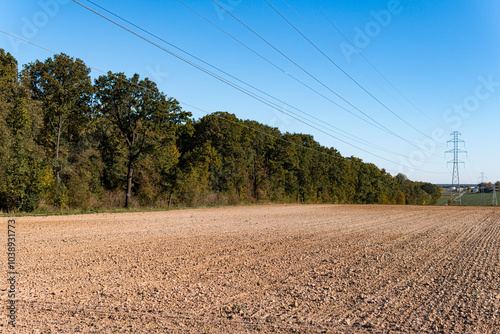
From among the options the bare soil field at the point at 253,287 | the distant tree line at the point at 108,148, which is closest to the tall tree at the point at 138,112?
the distant tree line at the point at 108,148

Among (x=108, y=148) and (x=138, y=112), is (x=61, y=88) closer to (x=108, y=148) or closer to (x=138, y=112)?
(x=138, y=112)

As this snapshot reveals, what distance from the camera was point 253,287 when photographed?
7.29 m

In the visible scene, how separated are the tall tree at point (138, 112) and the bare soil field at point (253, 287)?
2237 cm

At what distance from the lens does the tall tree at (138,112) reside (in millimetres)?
33906

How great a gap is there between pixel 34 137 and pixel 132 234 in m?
26.7

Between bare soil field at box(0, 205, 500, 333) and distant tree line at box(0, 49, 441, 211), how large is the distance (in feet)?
53.0

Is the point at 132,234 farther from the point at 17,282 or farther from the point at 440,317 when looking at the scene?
the point at 440,317

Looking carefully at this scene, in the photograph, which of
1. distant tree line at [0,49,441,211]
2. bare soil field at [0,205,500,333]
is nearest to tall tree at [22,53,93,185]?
distant tree line at [0,49,441,211]

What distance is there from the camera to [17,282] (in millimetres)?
7402

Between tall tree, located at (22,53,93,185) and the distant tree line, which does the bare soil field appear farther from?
tall tree, located at (22,53,93,185)

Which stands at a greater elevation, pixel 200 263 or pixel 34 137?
pixel 34 137

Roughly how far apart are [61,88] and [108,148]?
13186 mm

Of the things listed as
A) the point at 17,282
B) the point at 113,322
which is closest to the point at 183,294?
the point at 113,322

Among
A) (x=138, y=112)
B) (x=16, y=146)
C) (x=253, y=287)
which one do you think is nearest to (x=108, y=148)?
(x=138, y=112)
